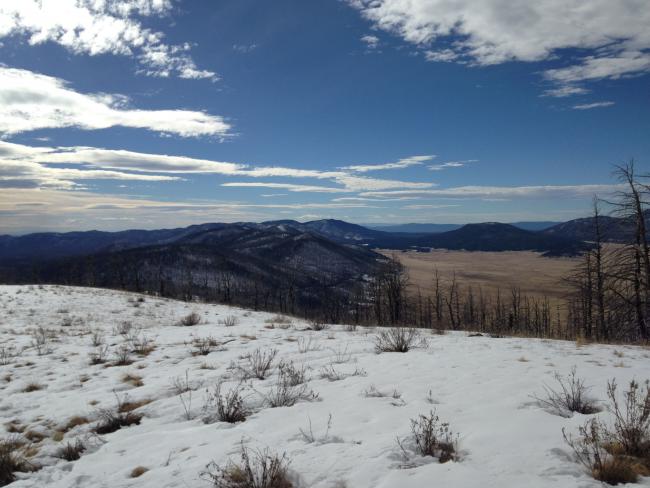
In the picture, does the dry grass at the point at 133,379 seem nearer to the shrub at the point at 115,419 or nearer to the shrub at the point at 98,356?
the shrub at the point at 115,419

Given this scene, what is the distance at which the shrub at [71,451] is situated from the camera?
4.46 metres

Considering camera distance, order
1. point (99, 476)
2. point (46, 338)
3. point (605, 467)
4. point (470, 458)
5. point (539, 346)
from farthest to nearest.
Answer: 1. point (46, 338)
2. point (539, 346)
3. point (99, 476)
4. point (470, 458)
5. point (605, 467)

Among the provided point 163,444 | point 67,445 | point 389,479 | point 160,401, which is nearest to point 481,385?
point 389,479

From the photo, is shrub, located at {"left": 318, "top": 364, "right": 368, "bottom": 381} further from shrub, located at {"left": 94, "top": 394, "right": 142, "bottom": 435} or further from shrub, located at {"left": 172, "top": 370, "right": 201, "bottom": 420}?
shrub, located at {"left": 94, "top": 394, "right": 142, "bottom": 435}

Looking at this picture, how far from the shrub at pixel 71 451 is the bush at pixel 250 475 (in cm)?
199

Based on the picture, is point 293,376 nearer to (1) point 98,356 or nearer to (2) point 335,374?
(2) point 335,374

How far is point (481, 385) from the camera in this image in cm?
592

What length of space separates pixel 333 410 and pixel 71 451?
3303 millimetres

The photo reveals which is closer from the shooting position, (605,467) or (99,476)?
(605,467)

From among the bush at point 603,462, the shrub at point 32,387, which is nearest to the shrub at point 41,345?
the shrub at point 32,387

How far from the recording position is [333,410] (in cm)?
514

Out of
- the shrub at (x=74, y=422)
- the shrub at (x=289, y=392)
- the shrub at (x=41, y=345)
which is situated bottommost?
the shrub at (x=41, y=345)

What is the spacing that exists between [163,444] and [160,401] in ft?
5.39

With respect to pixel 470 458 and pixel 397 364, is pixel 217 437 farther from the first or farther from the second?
pixel 397 364
